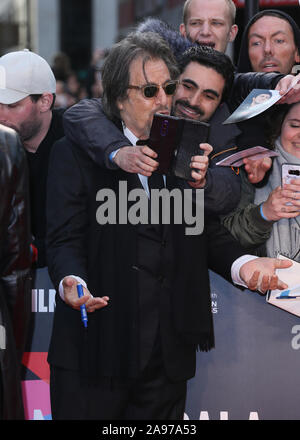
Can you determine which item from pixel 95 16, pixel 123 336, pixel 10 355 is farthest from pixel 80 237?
pixel 95 16

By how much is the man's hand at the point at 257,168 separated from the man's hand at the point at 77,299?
1049 mm

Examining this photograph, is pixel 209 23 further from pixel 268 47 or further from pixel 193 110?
pixel 193 110

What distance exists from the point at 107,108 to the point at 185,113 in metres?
0.55

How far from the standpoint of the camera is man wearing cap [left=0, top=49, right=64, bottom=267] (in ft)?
15.4

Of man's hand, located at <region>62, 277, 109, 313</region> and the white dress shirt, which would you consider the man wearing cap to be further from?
man's hand, located at <region>62, 277, 109, 313</region>

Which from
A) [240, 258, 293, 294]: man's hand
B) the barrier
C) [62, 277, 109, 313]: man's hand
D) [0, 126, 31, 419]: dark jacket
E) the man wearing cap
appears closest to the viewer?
[0, 126, 31, 419]: dark jacket

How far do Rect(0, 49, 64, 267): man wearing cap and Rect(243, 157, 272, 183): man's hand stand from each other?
1.16 meters

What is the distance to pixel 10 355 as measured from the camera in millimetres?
2967

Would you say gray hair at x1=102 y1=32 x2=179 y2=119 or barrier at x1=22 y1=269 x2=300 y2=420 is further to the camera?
barrier at x1=22 y1=269 x2=300 y2=420

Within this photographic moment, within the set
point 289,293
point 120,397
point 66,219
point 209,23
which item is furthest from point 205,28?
point 120,397

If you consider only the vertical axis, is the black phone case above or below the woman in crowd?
above

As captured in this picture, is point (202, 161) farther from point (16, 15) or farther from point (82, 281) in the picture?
point (16, 15)

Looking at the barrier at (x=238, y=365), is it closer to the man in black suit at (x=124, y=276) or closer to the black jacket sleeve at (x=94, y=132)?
the man in black suit at (x=124, y=276)

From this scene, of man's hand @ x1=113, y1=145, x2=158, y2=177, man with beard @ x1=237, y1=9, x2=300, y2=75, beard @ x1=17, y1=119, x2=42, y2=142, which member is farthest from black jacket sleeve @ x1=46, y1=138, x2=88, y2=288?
man with beard @ x1=237, y1=9, x2=300, y2=75
